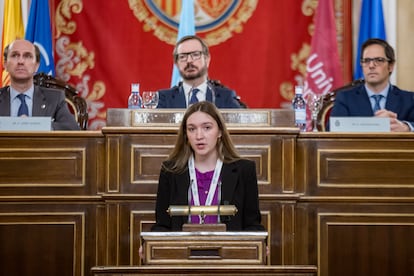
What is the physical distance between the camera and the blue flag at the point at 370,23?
8.03m

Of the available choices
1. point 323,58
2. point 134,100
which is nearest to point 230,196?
point 134,100

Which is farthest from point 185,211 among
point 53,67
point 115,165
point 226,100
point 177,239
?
point 53,67

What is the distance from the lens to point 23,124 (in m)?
5.65

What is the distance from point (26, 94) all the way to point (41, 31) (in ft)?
5.72

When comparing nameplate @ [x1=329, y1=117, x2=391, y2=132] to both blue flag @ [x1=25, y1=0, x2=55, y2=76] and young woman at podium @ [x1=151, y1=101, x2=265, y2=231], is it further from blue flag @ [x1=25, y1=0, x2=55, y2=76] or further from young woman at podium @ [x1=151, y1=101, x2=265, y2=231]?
blue flag @ [x1=25, y1=0, x2=55, y2=76]

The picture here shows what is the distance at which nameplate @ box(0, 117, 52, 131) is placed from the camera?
5.64 m

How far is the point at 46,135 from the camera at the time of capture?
18.3ft

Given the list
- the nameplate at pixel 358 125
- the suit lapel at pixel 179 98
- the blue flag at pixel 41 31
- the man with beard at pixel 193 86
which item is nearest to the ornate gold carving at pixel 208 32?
the blue flag at pixel 41 31

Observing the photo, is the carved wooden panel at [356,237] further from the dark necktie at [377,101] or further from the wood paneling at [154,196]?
the dark necktie at [377,101]

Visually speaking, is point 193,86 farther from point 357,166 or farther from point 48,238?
point 48,238

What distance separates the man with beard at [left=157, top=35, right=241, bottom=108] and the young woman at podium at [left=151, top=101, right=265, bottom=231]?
4.79ft

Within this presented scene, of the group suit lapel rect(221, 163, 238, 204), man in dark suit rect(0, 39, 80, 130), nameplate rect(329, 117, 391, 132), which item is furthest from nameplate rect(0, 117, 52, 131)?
nameplate rect(329, 117, 391, 132)

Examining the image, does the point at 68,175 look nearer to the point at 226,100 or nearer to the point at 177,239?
the point at 226,100

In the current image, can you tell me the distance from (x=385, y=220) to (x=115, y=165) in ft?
5.69
